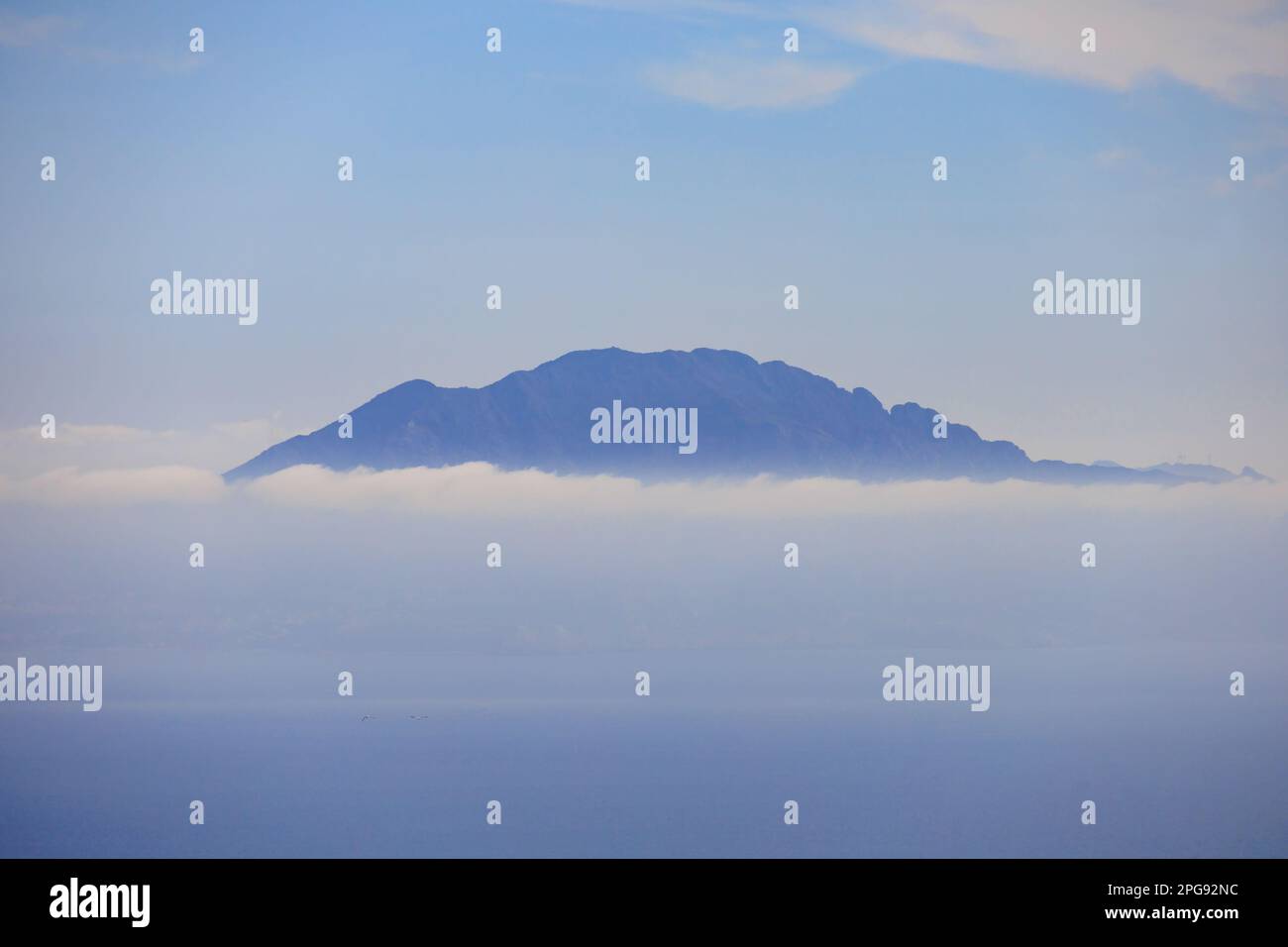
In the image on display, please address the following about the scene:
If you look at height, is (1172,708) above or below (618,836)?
above

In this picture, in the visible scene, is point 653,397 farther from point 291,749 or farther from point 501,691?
point 291,749

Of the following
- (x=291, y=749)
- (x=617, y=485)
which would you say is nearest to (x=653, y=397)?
(x=617, y=485)
